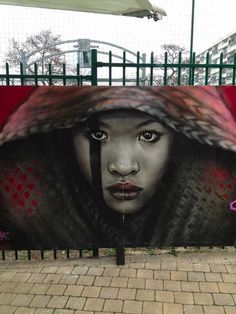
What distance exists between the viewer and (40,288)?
345cm

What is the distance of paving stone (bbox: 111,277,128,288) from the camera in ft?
11.4

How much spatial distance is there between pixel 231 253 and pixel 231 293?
3.35 feet

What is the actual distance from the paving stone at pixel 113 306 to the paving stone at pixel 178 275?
0.74 meters

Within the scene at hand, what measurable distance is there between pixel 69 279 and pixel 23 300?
0.56 metres

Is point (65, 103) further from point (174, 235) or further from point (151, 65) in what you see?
point (174, 235)

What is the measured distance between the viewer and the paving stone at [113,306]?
120 inches

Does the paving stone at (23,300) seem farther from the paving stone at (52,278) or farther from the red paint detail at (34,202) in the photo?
the red paint detail at (34,202)

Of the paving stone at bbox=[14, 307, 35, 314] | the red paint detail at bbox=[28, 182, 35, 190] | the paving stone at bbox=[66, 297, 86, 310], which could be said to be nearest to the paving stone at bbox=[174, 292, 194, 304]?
the paving stone at bbox=[66, 297, 86, 310]

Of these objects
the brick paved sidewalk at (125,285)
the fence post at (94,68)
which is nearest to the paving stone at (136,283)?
the brick paved sidewalk at (125,285)

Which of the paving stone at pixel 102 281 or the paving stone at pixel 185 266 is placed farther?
the paving stone at pixel 185 266

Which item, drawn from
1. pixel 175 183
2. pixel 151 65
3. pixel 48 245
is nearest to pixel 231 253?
pixel 175 183
